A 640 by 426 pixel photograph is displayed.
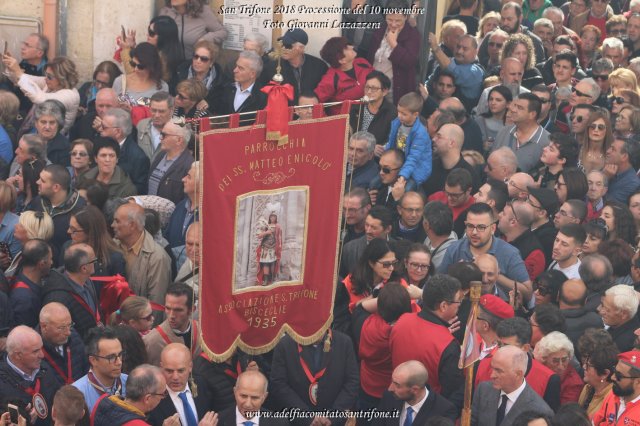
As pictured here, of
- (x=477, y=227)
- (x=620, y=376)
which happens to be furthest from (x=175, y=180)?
(x=620, y=376)

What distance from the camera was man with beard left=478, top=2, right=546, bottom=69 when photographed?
57.7ft

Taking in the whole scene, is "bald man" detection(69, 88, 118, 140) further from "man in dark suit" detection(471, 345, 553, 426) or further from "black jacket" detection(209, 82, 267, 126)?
"man in dark suit" detection(471, 345, 553, 426)

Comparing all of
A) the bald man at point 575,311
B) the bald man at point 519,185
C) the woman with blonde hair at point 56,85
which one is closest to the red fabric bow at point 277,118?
the bald man at point 575,311

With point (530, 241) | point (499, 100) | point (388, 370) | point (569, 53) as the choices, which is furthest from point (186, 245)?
point (569, 53)

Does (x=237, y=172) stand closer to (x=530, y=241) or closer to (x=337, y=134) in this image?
(x=337, y=134)

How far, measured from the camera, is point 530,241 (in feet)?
42.8

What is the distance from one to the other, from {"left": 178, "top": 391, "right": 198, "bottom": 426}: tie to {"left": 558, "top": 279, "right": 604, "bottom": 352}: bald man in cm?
320

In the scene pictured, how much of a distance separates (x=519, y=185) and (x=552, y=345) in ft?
10.3

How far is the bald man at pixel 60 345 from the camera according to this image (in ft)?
34.7

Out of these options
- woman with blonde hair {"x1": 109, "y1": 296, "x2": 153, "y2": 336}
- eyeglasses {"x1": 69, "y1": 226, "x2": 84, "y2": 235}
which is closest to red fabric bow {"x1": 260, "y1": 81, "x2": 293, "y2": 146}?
woman with blonde hair {"x1": 109, "y1": 296, "x2": 153, "y2": 336}

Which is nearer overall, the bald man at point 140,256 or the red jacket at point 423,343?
the red jacket at point 423,343

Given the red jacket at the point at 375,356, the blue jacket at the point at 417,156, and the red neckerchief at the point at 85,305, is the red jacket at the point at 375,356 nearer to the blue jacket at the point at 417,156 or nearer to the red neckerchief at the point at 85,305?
the red neckerchief at the point at 85,305

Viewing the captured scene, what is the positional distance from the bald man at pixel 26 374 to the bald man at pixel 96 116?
4.82m

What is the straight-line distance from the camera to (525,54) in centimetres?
Result: 1639
